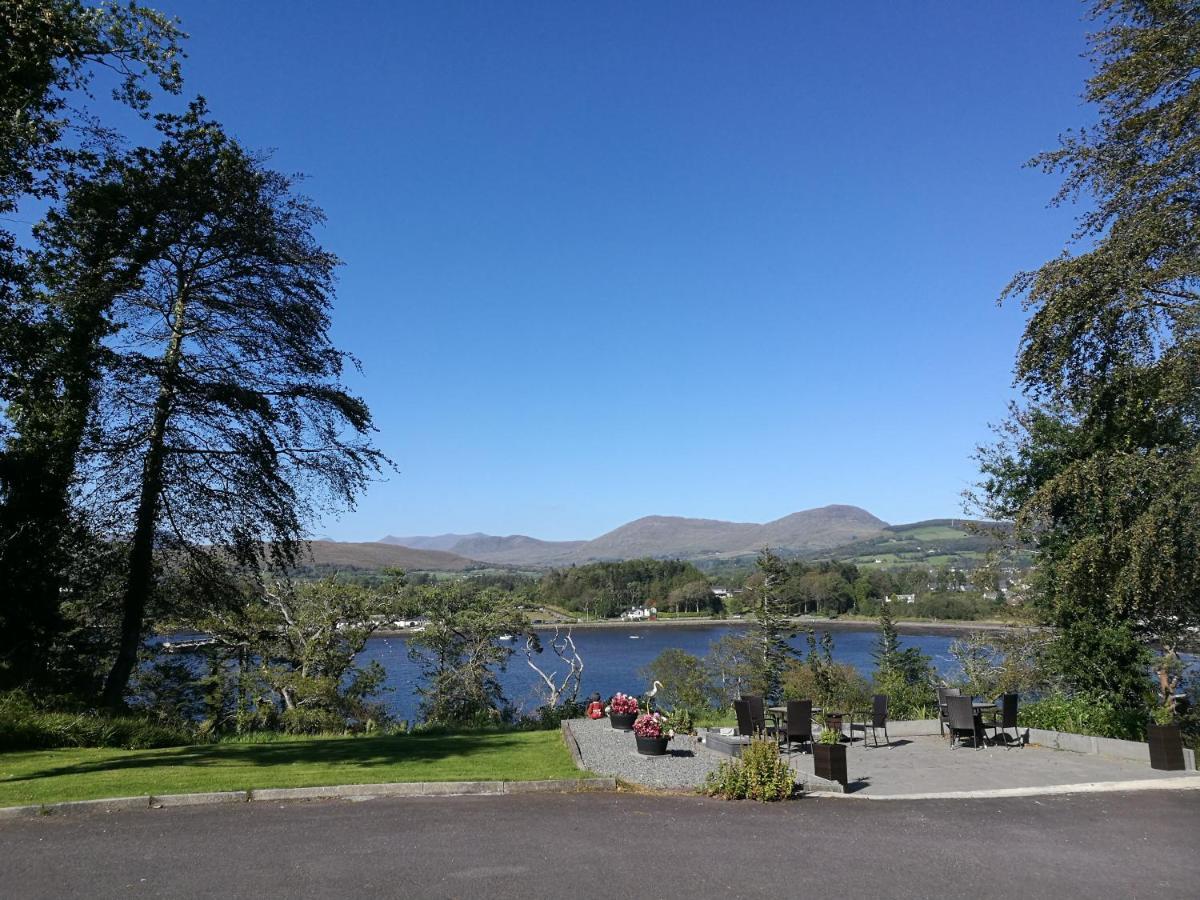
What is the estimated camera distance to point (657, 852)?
649 centimetres

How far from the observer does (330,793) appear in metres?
8.33

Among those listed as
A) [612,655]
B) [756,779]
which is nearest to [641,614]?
[612,655]

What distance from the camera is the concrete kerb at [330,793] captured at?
24.5 ft

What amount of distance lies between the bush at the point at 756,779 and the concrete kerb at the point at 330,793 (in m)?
1.30

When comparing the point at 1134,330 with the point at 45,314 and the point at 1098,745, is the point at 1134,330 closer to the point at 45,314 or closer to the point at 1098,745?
the point at 1098,745

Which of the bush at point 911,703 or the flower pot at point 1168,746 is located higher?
the flower pot at point 1168,746

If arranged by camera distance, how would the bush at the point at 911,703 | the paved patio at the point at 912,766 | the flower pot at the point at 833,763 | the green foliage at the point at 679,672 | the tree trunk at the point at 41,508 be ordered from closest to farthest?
the flower pot at the point at 833,763 → the paved patio at the point at 912,766 → the tree trunk at the point at 41,508 → the bush at the point at 911,703 → the green foliage at the point at 679,672

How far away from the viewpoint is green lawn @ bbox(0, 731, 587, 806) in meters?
8.38

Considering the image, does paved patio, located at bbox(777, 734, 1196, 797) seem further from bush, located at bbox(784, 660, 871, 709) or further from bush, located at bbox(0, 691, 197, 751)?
bush, located at bbox(784, 660, 871, 709)

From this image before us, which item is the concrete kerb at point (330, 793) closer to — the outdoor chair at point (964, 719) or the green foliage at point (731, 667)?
the outdoor chair at point (964, 719)

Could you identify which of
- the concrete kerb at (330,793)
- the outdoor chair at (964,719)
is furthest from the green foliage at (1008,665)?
the concrete kerb at (330,793)

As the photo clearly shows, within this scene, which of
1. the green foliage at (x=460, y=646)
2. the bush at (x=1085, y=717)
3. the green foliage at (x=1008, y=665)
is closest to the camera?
the bush at (x=1085, y=717)

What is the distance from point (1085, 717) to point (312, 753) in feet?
44.3

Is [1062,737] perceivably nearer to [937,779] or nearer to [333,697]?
[937,779]
